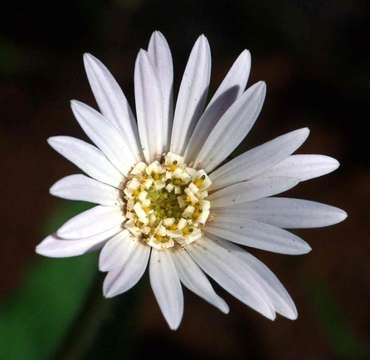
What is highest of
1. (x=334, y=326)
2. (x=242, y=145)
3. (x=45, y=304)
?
(x=242, y=145)

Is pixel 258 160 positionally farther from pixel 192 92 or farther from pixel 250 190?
pixel 192 92

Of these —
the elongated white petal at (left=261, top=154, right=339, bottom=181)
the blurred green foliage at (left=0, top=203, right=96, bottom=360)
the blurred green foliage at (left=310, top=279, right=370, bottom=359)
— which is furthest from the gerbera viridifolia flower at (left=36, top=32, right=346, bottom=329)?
the blurred green foliage at (left=310, top=279, right=370, bottom=359)

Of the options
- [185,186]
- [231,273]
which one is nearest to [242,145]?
[185,186]

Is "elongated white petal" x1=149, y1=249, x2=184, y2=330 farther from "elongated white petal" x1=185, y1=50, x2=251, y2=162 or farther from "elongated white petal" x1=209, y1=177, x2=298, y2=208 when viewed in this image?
"elongated white petal" x1=185, y1=50, x2=251, y2=162

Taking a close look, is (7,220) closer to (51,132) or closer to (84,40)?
(51,132)

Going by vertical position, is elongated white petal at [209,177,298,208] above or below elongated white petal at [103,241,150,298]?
above

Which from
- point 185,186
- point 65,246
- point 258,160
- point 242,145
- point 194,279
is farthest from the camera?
point 242,145

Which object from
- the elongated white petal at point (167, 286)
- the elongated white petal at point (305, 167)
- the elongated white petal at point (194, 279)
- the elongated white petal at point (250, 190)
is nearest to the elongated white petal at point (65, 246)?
the elongated white petal at point (167, 286)
